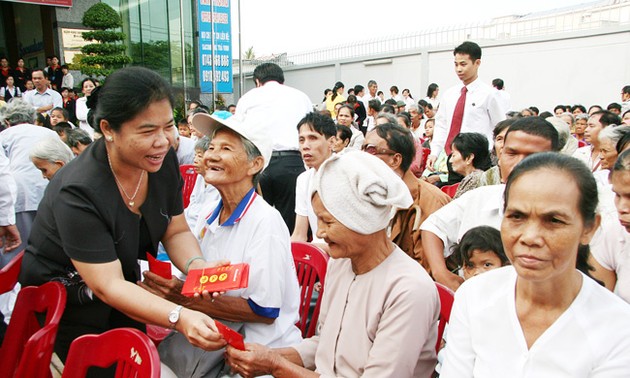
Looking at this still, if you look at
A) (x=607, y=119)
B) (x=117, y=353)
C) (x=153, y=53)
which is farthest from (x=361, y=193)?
(x=153, y=53)

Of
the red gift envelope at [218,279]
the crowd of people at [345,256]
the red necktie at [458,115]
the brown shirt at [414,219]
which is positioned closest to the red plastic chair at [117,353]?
the crowd of people at [345,256]

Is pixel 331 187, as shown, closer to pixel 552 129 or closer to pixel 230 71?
pixel 552 129

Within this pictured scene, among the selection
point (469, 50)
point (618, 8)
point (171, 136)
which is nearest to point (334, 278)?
point (171, 136)

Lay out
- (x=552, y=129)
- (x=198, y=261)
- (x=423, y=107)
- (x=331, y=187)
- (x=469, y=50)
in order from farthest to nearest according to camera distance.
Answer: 1. (x=423, y=107)
2. (x=469, y=50)
3. (x=552, y=129)
4. (x=198, y=261)
5. (x=331, y=187)

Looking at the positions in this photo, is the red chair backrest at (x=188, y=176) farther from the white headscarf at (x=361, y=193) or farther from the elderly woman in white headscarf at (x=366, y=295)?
the white headscarf at (x=361, y=193)

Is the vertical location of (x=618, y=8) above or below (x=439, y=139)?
above

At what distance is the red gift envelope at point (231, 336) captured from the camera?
1.71 meters

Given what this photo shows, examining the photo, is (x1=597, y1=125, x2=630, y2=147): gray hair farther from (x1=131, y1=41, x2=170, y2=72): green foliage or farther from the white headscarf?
(x1=131, y1=41, x2=170, y2=72): green foliage

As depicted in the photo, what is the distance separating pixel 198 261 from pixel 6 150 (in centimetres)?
313

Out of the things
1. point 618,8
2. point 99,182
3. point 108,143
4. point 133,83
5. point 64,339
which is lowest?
point 64,339

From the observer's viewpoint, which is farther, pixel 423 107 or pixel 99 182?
pixel 423 107

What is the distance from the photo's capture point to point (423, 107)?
11523 millimetres

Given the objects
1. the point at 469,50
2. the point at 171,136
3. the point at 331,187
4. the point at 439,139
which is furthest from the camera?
the point at 439,139

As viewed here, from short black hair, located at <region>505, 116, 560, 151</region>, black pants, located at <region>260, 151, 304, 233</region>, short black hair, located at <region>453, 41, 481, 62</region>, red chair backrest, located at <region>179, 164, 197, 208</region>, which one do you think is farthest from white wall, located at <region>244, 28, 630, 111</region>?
short black hair, located at <region>505, 116, 560, 151</region>
